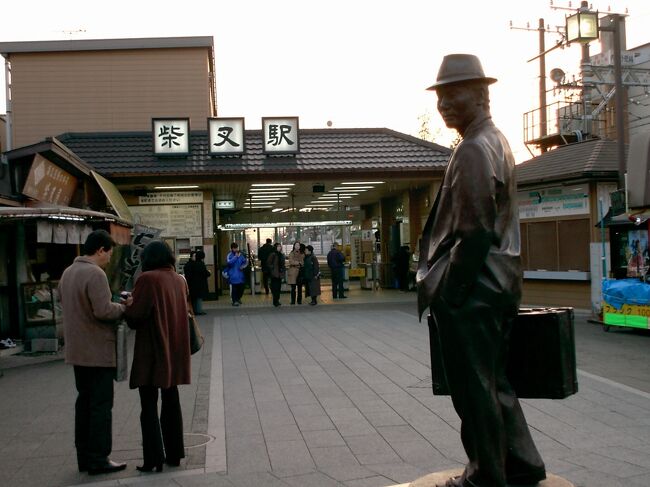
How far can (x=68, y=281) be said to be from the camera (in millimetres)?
6004

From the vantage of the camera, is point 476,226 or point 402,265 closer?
point 476,226

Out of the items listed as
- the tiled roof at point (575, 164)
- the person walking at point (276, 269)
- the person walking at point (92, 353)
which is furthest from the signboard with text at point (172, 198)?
the person walking at point (92, 353)

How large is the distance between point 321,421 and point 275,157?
15430mm

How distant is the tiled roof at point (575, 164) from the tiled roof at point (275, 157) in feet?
10.0

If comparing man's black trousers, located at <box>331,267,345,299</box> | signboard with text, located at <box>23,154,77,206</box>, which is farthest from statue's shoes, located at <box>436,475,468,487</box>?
man's black trousers, located at <box>331,267,345,299</box>

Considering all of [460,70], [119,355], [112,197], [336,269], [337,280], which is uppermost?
[112,197]

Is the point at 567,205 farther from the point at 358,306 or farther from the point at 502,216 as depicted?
the point at 502,216

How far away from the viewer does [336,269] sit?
23.1m

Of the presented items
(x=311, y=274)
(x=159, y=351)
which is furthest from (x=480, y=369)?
(x=311, y=274)

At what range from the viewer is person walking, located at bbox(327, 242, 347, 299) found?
22312 mm

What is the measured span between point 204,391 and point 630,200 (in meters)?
6.85

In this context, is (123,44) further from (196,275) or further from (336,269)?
(336,269)

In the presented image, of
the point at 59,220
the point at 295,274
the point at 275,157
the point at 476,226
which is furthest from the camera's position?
the point at 275,157

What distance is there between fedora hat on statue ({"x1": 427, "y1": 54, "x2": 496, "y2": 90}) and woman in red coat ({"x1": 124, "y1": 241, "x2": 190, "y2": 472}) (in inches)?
118
